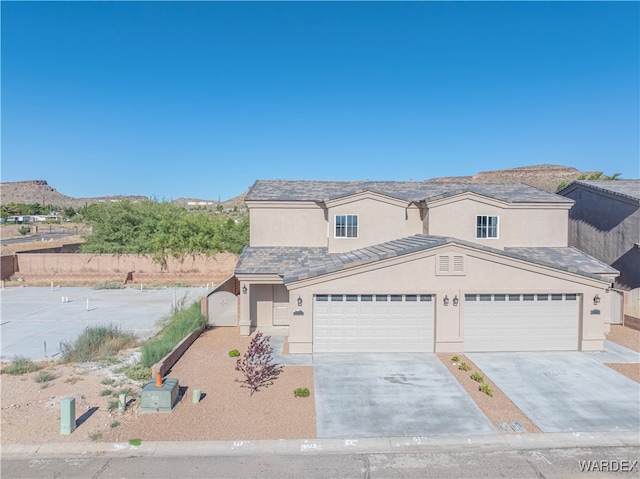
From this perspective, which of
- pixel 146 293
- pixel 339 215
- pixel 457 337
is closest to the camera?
pixel 457 337

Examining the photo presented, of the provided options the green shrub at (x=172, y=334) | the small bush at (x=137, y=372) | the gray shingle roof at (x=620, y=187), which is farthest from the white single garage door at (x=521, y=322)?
the small bush at (x=137, y=372)

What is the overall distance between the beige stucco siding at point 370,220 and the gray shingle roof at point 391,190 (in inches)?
15.9

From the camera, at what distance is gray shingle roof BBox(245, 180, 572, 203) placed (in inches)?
756

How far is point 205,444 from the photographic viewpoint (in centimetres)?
884

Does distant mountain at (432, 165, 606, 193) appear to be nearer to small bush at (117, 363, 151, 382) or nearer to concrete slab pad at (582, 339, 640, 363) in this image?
concrete slab pad at (582, 339, 640, 363)

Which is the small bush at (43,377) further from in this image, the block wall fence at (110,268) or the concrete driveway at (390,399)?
the block wall fence at (110,268)

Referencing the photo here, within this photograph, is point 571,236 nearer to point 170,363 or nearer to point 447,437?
point 447,437

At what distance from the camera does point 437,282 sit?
47.9 ft

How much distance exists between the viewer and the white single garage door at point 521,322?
48.7 ft

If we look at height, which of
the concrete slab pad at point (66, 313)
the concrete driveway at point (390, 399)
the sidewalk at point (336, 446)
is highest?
the concrete slab pad at point (66, 313)

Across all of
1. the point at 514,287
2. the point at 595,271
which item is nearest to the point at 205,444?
the point at 514,287

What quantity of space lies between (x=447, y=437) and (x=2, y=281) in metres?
31.9

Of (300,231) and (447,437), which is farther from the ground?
(300,231)

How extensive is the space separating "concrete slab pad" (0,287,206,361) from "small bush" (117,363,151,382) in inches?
138
